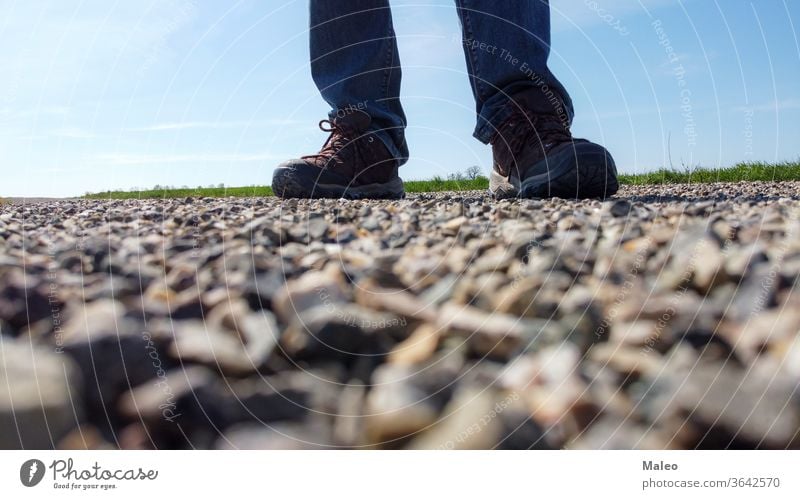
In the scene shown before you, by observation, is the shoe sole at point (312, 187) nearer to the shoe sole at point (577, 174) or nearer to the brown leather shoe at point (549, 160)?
the brown leather shoe at point (549, 160)

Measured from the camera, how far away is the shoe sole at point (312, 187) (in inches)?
134

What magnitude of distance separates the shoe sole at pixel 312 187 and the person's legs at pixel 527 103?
2.74 feet

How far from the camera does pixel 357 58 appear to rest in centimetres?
332

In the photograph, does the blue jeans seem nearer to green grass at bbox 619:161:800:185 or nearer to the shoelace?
the shoelace

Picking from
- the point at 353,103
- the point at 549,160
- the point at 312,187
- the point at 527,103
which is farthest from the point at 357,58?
the point at 549,160

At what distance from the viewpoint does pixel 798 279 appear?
119 centimetres

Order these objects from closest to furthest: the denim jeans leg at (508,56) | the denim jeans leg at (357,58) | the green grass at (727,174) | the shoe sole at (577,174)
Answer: the shoe sole at (577,174) → the denim jeans leg at (508,56) → the denim jeans leg at (357,58) → the green grass at (727,174)

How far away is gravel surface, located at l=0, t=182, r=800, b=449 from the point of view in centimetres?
85

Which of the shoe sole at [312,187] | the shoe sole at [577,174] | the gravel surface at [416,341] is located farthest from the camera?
the shoe sole at [312,187]

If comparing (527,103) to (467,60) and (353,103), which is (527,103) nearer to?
(467,60)

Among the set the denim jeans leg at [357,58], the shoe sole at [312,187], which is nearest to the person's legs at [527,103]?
the denim jeans leg at [357,58]

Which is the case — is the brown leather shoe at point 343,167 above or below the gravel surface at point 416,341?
above

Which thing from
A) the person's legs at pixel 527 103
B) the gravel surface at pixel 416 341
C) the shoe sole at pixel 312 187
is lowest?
the gravel surface at pixel 416 341

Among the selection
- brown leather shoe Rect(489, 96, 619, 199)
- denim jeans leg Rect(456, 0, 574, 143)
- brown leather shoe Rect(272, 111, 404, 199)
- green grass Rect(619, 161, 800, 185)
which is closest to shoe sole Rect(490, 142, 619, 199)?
brown leather shoe Rect(489, 96, 619, 199)
